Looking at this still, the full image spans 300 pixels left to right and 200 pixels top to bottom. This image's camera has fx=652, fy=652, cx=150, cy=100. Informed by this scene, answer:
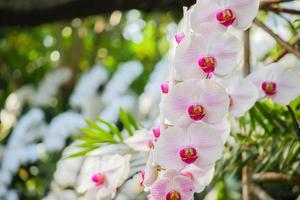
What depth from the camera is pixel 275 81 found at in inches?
33.3

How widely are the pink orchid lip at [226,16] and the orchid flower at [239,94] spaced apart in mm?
90

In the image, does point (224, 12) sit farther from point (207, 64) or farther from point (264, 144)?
point (264, 144)

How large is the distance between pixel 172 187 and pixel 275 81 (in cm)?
24

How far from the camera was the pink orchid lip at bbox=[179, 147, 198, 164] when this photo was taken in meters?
0.67

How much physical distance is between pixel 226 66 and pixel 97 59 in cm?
230

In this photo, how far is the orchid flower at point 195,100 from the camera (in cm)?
66

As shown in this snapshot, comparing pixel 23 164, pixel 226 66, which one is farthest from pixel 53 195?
pixel 226 66

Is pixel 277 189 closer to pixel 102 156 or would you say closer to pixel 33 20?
pixel 102 156

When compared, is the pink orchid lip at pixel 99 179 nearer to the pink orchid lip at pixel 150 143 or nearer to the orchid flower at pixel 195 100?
the pink orchid lip at pixel 150 143

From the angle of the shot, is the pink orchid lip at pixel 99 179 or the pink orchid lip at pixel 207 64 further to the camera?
the pink orchid lip at pixel 99 179

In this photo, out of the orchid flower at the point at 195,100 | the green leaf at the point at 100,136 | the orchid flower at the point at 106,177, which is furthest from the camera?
the green leaf at the point at 100,136

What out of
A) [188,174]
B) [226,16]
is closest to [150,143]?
[188,174]

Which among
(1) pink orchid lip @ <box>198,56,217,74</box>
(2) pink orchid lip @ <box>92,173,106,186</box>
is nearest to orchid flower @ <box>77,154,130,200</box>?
(2) pink orchid lip @ <box>92,173,106,186</box>

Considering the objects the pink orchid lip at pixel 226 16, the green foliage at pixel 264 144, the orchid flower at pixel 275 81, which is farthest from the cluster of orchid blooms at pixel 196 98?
the green foliage at pixel 264 144
